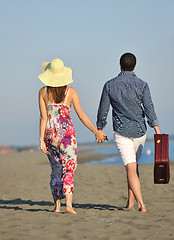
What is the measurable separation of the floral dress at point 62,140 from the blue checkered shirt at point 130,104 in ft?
1.78

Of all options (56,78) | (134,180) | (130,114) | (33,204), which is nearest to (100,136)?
(130,114)

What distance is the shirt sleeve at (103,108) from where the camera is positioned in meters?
5.64

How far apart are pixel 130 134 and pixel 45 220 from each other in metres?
1.50

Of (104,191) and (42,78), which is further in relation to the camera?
(104,191)

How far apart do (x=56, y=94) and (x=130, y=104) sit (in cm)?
94

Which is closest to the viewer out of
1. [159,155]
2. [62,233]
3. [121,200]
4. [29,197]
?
[62,233]

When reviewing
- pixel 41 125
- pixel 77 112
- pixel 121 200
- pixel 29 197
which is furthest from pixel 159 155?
pixel 29 197

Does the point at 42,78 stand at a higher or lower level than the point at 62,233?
higher

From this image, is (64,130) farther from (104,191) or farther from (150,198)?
(104,191)

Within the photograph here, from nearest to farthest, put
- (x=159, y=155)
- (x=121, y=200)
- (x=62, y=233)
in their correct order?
(x=62, y=233) → (x=159, y=155) → (x=121, y=200)

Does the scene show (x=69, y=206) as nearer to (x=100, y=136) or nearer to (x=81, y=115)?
(x=100, y=136)

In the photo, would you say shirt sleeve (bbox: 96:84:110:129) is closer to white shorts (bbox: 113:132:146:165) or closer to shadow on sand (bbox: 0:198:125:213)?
white shorts (bbox: 113:132:146:165)

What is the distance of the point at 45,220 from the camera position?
4980 mm

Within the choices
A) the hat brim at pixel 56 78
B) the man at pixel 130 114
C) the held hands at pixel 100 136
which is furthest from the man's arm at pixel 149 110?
the hat brim at pixel 56 78
